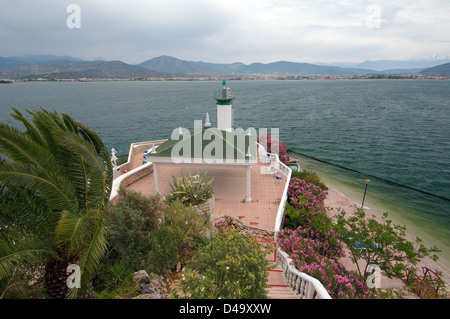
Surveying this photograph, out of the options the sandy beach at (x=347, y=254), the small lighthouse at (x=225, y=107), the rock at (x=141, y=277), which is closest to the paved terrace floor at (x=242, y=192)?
the sandy beach at (x=347, y=254)

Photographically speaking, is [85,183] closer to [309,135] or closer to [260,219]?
[260,219]

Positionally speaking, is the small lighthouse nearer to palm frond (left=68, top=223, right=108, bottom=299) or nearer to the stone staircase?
the stone staircase

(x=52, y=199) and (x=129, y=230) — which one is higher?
(x=52, y=199)

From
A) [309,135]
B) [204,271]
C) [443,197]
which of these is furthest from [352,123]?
[204,271]

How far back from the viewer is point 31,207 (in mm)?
5258

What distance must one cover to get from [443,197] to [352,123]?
34172mm

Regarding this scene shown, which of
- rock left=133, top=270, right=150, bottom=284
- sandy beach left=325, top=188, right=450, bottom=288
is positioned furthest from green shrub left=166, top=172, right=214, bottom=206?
sandy beach left=325, top=188, right=450, bottom=288

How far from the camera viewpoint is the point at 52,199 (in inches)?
192

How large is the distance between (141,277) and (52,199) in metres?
2.60

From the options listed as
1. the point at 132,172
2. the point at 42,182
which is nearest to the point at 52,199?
the point at 42,182

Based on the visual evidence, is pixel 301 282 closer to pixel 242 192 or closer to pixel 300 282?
pixel 300 282

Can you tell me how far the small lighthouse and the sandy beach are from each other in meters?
8.58

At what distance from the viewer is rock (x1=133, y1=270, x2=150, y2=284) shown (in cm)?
574
